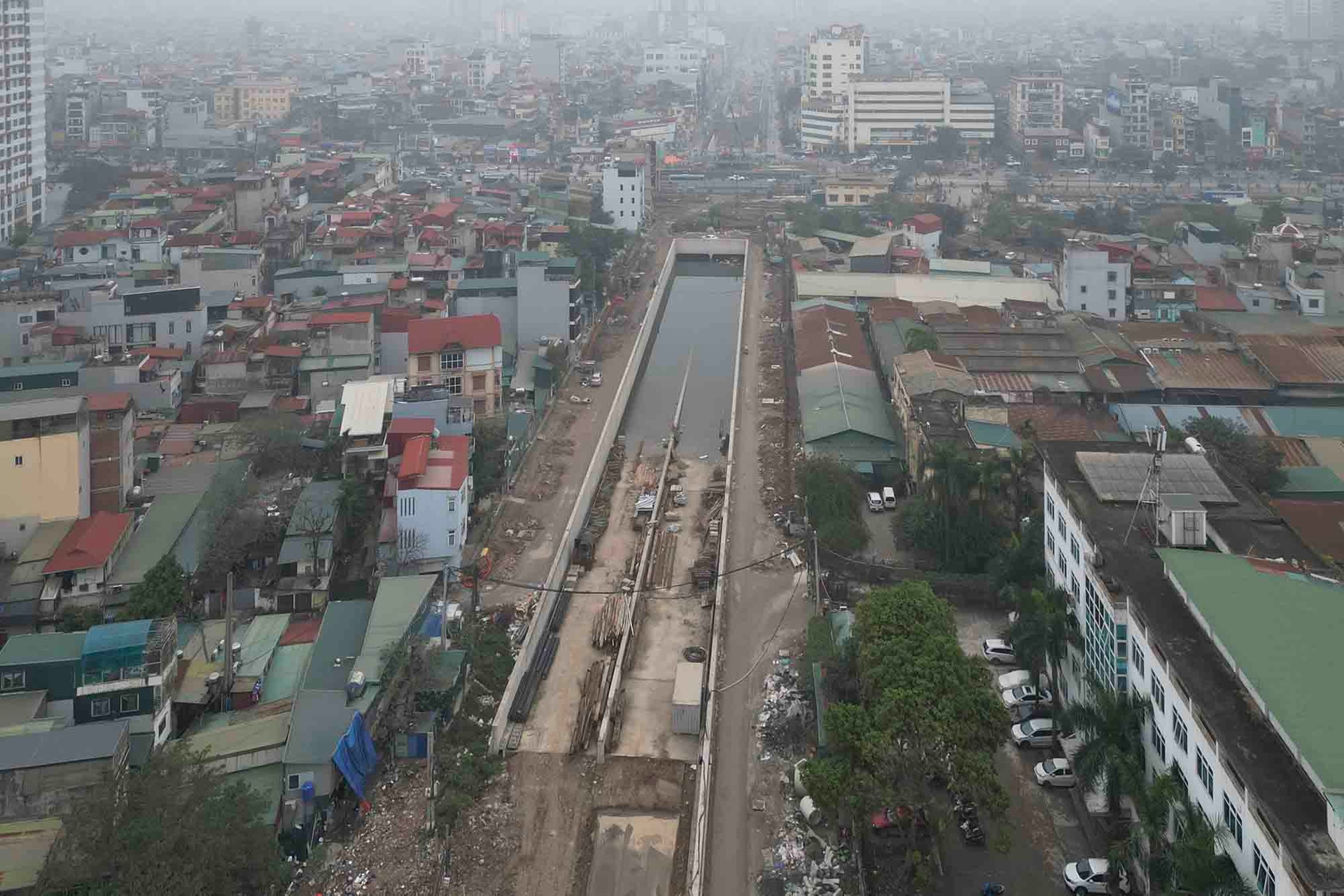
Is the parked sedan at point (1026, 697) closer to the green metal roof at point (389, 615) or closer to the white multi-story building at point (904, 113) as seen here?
the green metal roof at point (389, 615)

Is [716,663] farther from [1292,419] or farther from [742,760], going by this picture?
[1292,419]

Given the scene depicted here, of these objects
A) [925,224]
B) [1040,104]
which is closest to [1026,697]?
[925,224]

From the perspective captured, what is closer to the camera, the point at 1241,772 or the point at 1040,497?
the point at 1241,772

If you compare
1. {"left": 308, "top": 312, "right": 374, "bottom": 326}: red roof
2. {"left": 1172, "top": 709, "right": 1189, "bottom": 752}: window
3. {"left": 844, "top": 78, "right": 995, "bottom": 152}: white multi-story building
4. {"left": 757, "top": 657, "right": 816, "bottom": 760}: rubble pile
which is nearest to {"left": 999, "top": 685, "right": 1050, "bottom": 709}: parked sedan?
{"left": 757, "top": 657, "right": 816, "bottom": 760}: rubble pile

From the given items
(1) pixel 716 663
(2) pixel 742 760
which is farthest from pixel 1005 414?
(2) pixel 742 760

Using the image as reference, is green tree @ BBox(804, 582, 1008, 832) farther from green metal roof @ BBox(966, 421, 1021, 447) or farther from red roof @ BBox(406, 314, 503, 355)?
red roof @ BBox(406, 314, 503, 355)

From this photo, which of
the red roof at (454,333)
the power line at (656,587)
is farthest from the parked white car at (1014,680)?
the red roof at (454,333)
